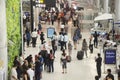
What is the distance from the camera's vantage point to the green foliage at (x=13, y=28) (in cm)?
2161

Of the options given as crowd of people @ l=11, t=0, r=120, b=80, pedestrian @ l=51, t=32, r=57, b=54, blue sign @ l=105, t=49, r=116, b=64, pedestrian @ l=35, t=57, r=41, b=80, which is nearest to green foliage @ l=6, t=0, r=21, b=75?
crowd of people @ l=11, t=0, r=120, b=80

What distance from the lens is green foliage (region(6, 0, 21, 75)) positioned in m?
21.6

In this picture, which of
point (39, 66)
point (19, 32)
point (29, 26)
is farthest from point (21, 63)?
point (29, 26)

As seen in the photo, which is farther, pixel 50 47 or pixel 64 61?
pixel 50 47

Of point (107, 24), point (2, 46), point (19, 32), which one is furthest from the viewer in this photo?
point (107, 24)

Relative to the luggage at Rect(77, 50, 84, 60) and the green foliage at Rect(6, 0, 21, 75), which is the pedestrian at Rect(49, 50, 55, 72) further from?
the luggage at Rect(77, 50, 84, 60)

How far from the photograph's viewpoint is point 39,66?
69.4 feet

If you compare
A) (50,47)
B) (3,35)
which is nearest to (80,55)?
(50,47)

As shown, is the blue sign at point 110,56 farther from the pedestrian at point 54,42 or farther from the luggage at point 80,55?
the pedestrian at point 54,42

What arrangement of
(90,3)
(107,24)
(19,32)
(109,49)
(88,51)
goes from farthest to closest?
(90,3) < (107,24) < (88,51) < (19,32) < (109,49)

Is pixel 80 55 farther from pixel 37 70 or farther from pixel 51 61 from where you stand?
pixel 37 70

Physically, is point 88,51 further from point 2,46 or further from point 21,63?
point 2,46

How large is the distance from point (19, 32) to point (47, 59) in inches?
103

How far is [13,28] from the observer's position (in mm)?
23031
